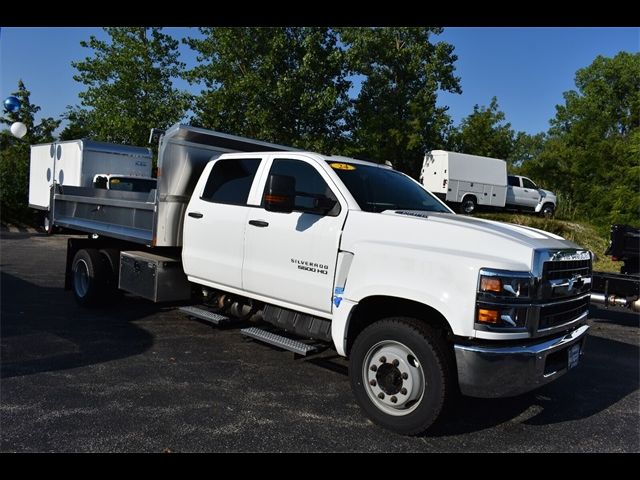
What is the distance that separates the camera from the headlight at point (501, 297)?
3539 millimetres

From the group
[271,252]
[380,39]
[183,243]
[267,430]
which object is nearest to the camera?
[267,430]

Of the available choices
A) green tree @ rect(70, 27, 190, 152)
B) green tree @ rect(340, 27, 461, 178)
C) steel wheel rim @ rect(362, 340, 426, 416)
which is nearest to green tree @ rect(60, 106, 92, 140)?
green tree @ rect(70, 27, 190, 152)

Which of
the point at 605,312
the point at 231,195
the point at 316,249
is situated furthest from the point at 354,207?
the point at 605,312

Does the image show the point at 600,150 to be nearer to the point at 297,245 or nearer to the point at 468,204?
the point at 468,204

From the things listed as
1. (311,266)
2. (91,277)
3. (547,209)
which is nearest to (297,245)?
(311,266)

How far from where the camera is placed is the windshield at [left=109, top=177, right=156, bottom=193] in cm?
1557

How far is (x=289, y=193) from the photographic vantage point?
448 centimetres

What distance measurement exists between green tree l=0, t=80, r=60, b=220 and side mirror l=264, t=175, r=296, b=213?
2206cm

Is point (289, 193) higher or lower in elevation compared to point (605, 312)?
higher

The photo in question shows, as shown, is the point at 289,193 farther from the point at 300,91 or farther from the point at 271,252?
the point at 300,91

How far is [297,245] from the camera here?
15.5 ft

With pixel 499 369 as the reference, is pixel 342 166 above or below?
above

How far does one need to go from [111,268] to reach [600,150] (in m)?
17.8

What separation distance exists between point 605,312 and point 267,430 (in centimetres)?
812
